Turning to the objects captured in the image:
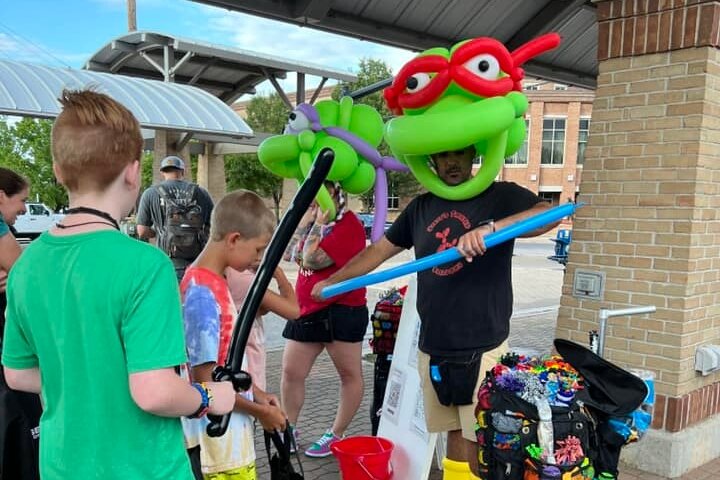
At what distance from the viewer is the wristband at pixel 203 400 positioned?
4.97ft

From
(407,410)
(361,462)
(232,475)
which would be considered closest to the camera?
(232,475)

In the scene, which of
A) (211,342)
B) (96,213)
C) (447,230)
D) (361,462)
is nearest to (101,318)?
(96,213)

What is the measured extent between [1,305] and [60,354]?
6.56 feet

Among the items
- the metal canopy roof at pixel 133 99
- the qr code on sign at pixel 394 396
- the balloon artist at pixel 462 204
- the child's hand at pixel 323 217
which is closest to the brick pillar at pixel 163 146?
the metal canopy roof at pixel 133 99

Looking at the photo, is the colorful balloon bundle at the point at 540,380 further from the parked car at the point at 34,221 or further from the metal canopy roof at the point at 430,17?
the parked car at the point at 34,221

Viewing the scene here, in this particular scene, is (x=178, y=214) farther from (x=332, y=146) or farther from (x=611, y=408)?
(x=611, y=408)

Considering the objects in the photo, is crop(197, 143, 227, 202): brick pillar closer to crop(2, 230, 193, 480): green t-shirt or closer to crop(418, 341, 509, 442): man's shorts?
crop(418, 341, 509, 442): man's shorts

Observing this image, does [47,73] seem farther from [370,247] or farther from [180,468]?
[180,468]

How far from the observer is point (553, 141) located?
4062 centimetres

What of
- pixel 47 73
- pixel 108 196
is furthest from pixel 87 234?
pixel 47 73

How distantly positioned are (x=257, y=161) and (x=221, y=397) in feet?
95.9

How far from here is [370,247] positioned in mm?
2930

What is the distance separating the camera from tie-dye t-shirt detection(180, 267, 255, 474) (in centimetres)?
201

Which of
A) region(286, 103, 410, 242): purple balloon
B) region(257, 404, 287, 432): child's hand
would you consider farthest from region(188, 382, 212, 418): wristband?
region(286, 103, 410, 242): purple balloon
